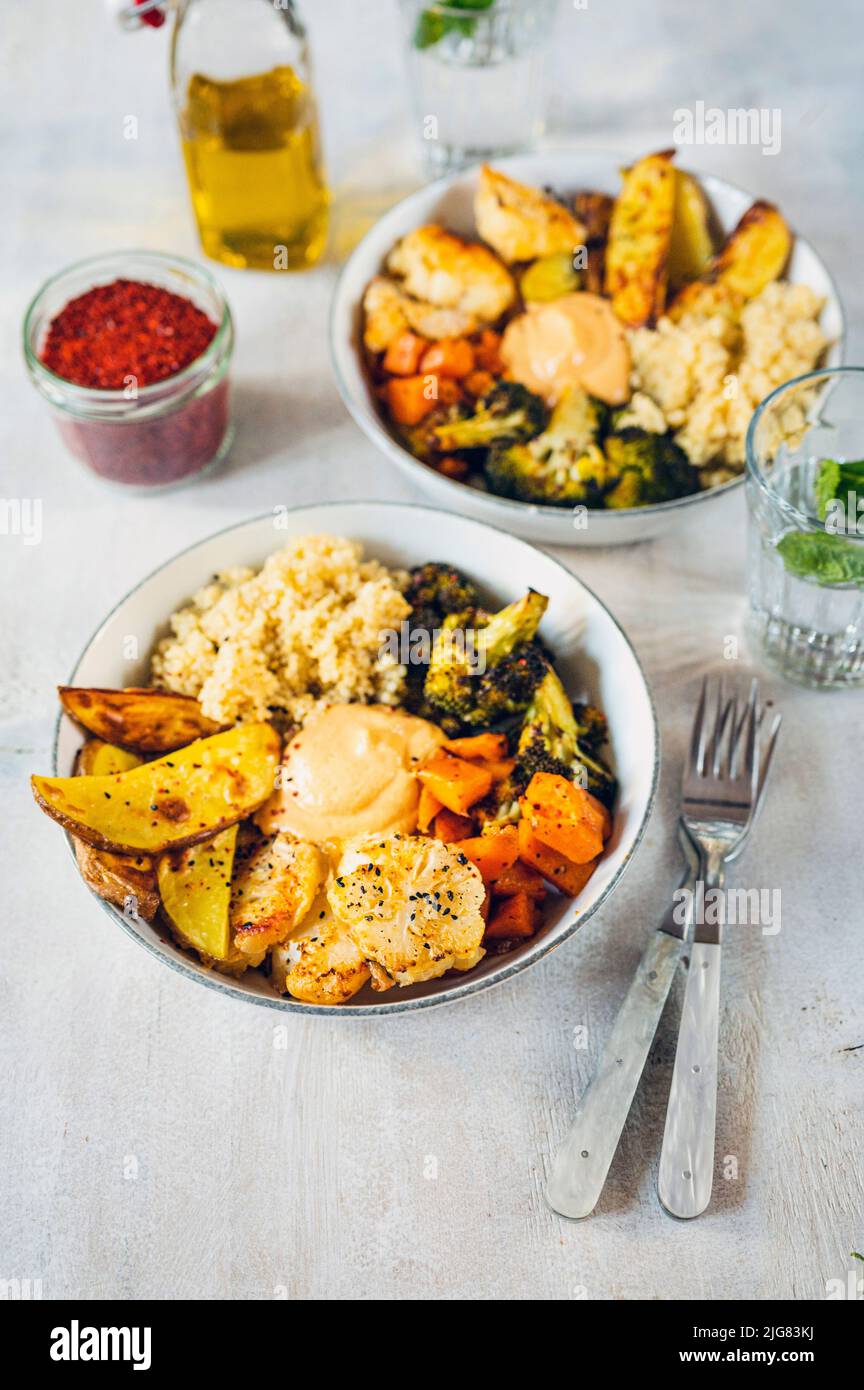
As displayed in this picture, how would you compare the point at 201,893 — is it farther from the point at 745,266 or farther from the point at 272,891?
the point at 745,266

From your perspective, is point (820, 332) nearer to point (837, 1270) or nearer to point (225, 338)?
point (225, 338)

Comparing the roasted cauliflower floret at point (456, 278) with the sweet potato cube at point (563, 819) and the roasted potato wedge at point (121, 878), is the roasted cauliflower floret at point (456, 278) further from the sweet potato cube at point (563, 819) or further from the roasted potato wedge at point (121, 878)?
the roasted potato wedge at point (121, 878)

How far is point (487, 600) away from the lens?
1972 mm

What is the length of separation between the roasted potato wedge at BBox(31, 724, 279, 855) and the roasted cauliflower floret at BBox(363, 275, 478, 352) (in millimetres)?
909

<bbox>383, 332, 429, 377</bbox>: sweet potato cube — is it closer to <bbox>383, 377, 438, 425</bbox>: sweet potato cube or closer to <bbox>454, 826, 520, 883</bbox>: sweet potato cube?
<bbox>383, 377, 438, 425</bbox>: sweet potato cube

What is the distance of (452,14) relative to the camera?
249cm

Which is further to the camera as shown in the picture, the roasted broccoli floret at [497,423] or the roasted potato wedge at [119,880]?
A: the roasted broccoli floret at [497,423]

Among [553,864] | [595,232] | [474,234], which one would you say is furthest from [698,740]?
[474,234]

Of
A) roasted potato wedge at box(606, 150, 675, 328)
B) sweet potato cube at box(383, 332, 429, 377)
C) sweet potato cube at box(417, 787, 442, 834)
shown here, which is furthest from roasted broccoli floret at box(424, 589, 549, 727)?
roasted potato wedge at box(606, 150, 675, 328)

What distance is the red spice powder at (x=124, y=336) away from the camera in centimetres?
216

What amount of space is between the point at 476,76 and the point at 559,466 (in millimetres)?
1077

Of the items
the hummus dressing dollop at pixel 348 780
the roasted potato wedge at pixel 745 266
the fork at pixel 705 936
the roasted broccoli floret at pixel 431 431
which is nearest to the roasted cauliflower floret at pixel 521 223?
the roasted potato wedge at pixel 745 266

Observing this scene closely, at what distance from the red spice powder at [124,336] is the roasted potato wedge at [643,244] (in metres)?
0.78

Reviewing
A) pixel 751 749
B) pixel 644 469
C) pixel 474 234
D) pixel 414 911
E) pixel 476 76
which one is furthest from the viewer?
pixel 476 76
